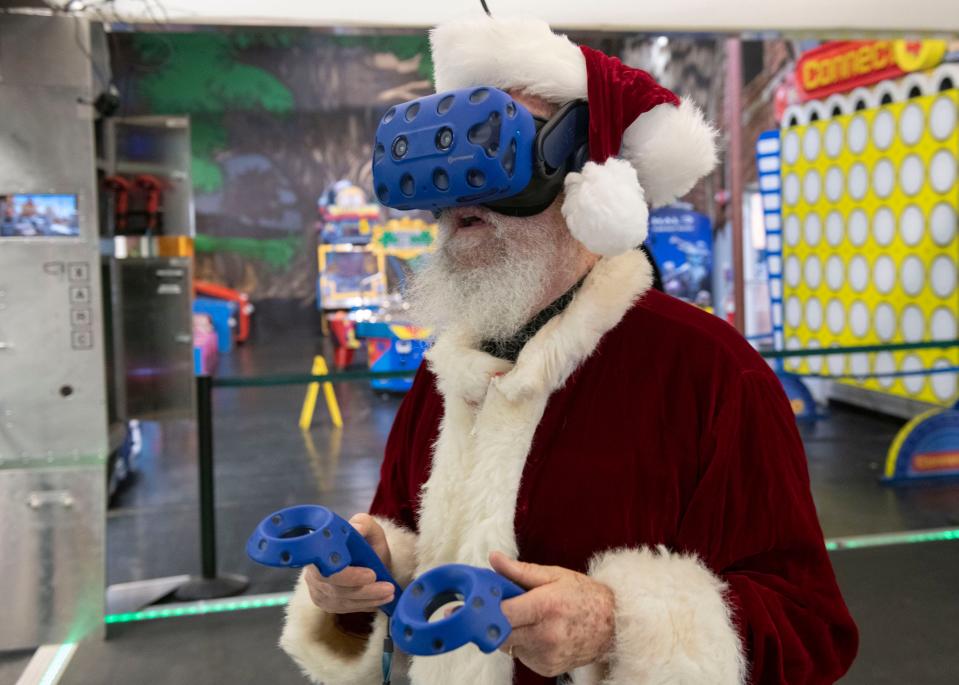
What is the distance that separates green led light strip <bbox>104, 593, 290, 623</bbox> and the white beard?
249 cm

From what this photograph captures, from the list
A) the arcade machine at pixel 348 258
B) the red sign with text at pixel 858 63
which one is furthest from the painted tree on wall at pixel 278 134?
the red sign with text at pixel 858 63

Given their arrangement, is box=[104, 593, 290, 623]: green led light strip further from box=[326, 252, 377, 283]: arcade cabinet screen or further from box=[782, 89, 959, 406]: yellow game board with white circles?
box=[326, 252, 377, 283]: arcade cabinet screen

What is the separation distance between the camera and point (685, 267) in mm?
9617

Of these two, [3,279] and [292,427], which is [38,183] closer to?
[3,279]

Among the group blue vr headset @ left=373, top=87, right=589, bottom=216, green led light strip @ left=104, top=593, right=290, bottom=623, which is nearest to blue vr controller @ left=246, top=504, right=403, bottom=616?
blue vr headset @ left=373, top=87, right=589, bottom=216

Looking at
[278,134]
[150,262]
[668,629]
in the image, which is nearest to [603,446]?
[668,629]

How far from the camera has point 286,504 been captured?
519cm

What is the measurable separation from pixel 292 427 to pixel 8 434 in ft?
14.3

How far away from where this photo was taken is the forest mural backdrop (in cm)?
1606

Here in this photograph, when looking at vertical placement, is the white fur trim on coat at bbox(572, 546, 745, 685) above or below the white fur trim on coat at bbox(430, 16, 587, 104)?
below

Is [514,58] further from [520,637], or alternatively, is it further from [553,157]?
[520,637]

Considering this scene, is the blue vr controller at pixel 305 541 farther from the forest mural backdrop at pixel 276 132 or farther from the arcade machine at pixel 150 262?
the forest mural backdrop at pixel 276 132

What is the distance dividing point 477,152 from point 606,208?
0.59 feet

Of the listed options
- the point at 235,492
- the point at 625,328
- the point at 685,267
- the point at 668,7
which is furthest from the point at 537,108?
the point at 685,267
